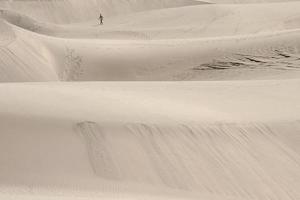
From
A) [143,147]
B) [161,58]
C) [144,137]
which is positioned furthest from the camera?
[161,58]

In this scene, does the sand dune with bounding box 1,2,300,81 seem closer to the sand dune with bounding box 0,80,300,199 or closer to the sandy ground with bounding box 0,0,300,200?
the sandy ground with bounding box 0,0,300,200

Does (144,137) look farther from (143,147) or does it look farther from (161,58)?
(161,58)

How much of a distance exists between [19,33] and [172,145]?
25.4 ft

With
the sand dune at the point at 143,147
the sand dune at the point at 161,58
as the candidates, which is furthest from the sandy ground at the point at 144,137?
the sand dune at the point at 161,58

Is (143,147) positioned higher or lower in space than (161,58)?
lower

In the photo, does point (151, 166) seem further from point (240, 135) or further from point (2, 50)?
point (2, 50)

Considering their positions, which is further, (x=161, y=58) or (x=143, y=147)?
(x=161, y=58)

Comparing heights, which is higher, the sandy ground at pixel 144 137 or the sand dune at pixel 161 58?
the sand dune at pixel 161 58

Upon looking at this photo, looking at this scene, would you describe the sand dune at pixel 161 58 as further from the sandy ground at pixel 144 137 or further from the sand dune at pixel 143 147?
the sand dune at pixel 143 147

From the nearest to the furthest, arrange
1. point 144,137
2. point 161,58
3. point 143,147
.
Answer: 1. point 143,147
2. point 144,137
3. point 161,58

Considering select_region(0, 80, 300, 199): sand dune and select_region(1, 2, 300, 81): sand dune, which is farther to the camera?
select_region(1, 2, 300, 81): sand dune

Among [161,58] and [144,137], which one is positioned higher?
[161,58]

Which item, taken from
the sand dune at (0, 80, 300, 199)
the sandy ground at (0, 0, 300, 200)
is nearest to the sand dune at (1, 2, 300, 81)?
the sandy ground at (0, 0, 300, 200)

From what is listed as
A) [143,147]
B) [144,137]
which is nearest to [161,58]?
[144,137]
